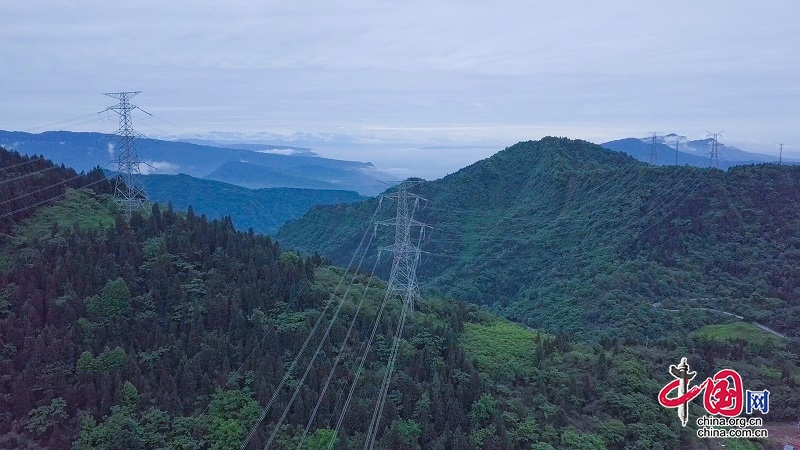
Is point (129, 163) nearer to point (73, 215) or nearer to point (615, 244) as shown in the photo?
point (73, 215)

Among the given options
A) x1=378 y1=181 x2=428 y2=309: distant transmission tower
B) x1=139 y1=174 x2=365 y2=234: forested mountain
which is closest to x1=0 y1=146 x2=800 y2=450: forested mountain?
x1=378 y1=181 x2=428 y2=309: distant transmission tower

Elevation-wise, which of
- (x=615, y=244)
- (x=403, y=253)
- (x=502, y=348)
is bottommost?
(x=502, y=348)

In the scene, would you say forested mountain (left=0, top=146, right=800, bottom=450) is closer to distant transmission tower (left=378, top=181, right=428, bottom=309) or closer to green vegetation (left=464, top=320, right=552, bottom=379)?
green vegetation (left=464, top=320, right=552, bottom=379)

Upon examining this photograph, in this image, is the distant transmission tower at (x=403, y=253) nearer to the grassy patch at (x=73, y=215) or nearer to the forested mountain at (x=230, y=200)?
the grassy patch at (x=73, y=215)

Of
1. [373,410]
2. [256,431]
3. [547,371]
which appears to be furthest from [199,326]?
[547,371]

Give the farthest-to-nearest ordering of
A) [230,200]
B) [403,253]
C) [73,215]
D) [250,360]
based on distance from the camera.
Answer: [230,200], [73,215], [403,253], [250,360]

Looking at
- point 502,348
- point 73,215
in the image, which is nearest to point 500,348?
point 502,348
